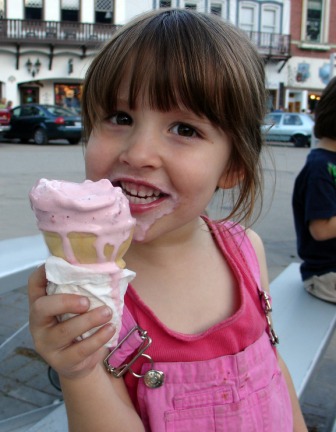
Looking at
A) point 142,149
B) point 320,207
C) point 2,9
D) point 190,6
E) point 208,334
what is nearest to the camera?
point 142,149

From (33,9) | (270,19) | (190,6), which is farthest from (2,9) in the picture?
(190,6)

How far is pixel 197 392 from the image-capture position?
4.03ft

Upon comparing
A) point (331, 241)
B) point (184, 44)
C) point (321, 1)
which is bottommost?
point (331, 241)

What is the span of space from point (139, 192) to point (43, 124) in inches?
673

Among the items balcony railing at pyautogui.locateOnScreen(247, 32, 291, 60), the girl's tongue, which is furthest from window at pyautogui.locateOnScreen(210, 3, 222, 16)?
balcony railing at pyautogui.locateOnScreen(247, 32, 291, 60)

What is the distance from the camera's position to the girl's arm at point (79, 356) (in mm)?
923

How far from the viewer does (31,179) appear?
386 inches

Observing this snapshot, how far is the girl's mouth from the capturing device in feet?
3.85

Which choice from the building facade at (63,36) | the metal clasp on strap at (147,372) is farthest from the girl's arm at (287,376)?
the building facade at (63,36)

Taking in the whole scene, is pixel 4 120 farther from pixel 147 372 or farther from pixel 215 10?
pixel 147 372

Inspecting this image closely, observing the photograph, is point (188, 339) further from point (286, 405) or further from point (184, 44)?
point (184, 44)

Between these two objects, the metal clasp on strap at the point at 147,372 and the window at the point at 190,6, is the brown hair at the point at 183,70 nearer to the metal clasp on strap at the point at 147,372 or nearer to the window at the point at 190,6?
the window at the point at 190,6

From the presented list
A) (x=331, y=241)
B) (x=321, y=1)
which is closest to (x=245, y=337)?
(x=331, y=241)

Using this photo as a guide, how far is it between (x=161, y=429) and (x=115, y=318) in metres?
0.37
